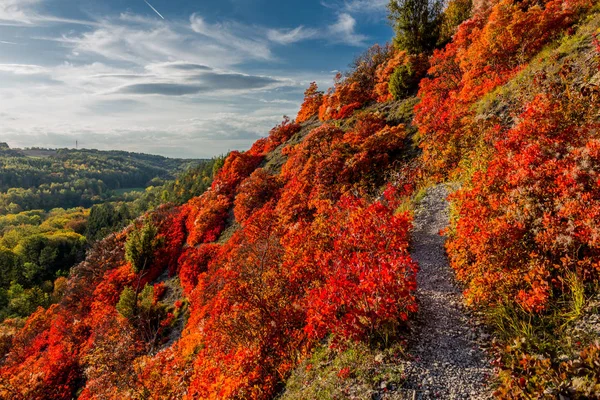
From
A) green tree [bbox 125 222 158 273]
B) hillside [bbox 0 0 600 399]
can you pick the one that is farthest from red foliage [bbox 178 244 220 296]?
green tree [bbox 125 222 158 273]

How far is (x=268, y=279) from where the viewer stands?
18.2 m

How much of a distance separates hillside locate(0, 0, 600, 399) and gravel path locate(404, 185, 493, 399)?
0.06 m

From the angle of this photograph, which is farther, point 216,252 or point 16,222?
point 16,222

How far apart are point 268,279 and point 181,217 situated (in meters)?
31.0

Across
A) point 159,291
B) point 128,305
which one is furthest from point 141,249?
point 128,305

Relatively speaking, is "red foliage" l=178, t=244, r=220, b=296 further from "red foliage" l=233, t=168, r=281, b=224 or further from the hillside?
"red foliage" l=233, t=168, r=281, b=224

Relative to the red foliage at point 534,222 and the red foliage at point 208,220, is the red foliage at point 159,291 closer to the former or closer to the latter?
the red foliage at point 208,220

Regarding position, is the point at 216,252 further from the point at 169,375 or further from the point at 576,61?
the point at 576,61

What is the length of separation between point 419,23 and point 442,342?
4391cm

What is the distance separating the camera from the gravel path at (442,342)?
8164mm

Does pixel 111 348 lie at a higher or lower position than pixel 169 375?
lower

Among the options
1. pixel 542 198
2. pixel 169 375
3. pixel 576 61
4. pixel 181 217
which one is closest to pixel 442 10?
pixel 576 61

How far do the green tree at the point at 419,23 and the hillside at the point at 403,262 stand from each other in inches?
19.2

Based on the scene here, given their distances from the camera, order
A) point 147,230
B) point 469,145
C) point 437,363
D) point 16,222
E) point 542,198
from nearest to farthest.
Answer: point 437,363 < point 542,198 < point 469,145 < point 147,230 < point 16,222
